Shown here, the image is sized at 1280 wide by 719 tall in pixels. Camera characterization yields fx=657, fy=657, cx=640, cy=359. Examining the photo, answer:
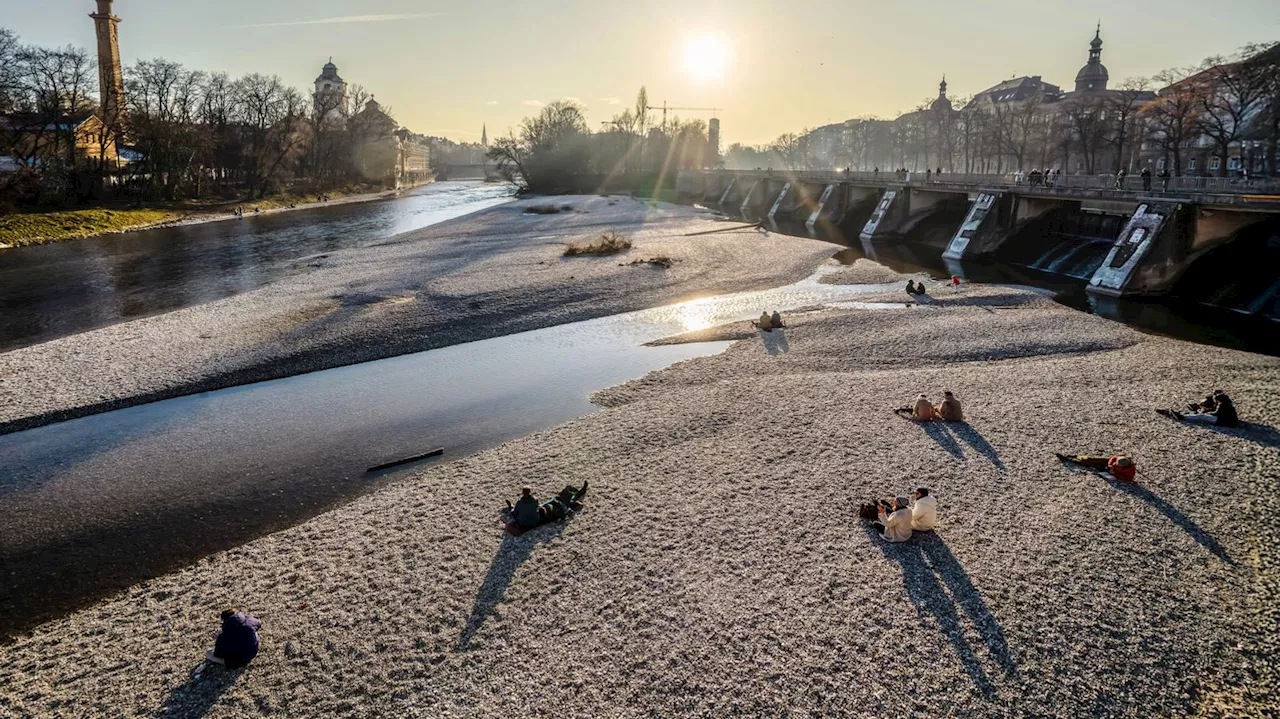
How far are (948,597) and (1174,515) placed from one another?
5.98m

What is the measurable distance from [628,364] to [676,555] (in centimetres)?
1270

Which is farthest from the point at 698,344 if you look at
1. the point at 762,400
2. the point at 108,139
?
the point at 108,139

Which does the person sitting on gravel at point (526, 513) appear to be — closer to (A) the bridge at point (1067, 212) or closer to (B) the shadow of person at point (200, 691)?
(B) the shadow of person at point (200, 691)

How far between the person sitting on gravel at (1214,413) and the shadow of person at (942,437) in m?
6.43

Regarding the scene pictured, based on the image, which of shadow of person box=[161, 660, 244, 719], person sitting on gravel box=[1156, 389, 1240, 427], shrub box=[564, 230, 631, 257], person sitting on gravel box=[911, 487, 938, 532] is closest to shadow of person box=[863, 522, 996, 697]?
person sitting on gravel box=[911, 487, 938, 532]

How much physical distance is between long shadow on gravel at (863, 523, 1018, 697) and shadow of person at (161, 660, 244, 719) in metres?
10.0

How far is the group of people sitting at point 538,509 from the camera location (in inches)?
490

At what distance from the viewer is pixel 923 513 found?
12000 millimetres

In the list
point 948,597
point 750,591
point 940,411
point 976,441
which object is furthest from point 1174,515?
point 750,591

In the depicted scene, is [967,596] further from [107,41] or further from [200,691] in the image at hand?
[107,41]

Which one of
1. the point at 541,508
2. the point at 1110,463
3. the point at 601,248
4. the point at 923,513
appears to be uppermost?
the point at 601,248

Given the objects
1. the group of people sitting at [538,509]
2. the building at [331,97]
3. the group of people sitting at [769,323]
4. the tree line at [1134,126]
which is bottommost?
the group of people sitting at [538,509]

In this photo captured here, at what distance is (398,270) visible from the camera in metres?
39.8

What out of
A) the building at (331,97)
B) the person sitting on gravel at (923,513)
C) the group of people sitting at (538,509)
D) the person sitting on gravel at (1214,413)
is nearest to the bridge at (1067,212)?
the person sitting on gravel at (1214,413)
